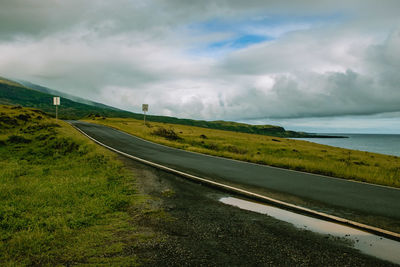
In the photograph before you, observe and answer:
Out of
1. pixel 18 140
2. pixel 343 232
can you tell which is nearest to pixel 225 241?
pixel 343 232

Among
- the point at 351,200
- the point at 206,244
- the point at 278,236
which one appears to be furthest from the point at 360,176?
the point at 206,244

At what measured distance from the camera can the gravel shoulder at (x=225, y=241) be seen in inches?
155

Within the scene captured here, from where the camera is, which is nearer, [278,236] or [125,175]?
[278,236]

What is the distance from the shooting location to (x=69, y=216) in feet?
18.3

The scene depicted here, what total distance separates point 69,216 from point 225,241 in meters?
3.65

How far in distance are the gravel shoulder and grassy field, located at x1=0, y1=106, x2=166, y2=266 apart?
320mm

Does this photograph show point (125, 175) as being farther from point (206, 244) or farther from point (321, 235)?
point (321, 235)

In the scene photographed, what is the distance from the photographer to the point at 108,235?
4.76 meters

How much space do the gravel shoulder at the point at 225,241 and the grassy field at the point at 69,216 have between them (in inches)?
12.6

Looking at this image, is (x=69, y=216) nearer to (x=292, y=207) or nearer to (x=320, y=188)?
(x=292, y=207)

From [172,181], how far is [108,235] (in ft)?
16.6

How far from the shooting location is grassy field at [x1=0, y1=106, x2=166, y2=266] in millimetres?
4023

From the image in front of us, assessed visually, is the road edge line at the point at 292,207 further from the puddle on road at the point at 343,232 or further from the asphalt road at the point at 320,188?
the asphalt road at the point at 320,188

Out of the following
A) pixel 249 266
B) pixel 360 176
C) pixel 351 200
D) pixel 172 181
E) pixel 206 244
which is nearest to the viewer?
pixel 249 266
